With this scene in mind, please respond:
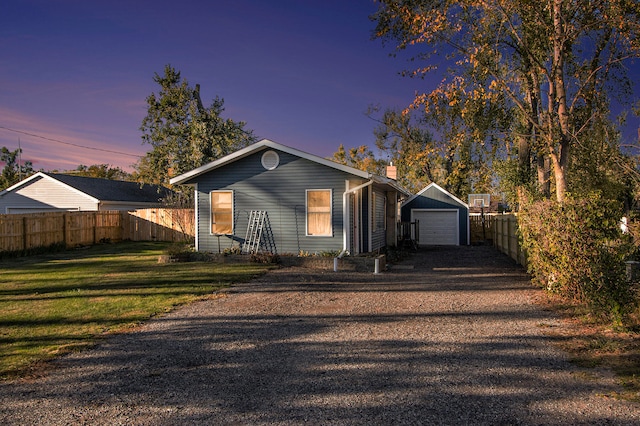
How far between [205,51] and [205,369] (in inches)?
541

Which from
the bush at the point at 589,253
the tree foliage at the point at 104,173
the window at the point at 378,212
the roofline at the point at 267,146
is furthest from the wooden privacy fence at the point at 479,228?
the tree foliage at the point at 104,173

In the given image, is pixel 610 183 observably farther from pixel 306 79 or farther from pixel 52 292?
pixel 52 292

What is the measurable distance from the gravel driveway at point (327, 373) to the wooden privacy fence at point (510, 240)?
19.9 feet

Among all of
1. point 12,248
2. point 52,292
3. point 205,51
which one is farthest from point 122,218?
point 52,292

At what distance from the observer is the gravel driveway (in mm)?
3732

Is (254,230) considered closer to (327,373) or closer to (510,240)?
(510,240)

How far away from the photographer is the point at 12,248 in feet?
57.6

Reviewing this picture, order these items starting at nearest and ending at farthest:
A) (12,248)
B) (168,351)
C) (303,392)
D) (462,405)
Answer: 1. (462,405)
2. (303,392)
3. (168,351)
4. (12,248)

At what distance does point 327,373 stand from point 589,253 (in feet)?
15.0

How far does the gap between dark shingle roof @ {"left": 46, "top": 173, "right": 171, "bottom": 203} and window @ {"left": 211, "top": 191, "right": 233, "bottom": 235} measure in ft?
45.2

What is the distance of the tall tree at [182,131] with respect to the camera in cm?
2778

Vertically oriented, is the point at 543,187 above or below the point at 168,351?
above

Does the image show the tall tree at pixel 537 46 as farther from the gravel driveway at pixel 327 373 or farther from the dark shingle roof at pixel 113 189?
the dark shingle roof at pixel 113 189

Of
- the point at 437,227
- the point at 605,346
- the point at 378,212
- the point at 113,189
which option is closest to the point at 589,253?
the point at 605,346
